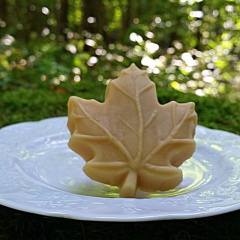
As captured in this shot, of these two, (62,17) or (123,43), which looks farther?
(62,17)

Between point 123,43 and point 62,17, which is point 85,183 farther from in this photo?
point 62,17

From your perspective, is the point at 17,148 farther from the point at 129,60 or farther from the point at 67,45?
the point at 67,45

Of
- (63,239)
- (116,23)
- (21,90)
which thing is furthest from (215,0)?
(63,239)

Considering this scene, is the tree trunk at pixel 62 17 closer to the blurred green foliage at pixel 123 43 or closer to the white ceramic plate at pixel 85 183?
the blurred green foliage at pixel 123 43

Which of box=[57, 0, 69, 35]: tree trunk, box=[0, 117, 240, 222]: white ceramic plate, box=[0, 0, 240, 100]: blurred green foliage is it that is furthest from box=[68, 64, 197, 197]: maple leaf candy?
box=[57, 0, 69, 35]: tree trunk

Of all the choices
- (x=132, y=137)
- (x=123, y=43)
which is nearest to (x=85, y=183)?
(x=132, y=137)

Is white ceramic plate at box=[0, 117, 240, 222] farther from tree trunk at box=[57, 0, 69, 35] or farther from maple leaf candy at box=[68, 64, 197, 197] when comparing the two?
tree trunk at box=[57, 0, 69, 35]
